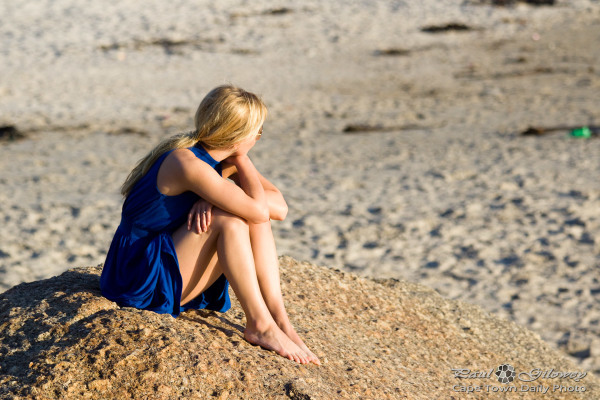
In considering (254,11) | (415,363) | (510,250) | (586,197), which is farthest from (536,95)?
(415,363)

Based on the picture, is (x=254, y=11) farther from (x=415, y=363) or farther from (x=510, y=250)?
(x=415, y=363)

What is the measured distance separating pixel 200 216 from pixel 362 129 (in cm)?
672

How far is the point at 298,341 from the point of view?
9.36ft

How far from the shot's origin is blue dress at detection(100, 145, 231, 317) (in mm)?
2840

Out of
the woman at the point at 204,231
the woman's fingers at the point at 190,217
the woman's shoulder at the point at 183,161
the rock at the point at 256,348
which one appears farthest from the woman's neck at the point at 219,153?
the rock at the point at 256,348

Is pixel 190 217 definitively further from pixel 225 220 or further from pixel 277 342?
pixel 277 342

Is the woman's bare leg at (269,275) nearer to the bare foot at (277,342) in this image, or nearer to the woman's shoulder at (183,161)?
the bare foot at (277,342)

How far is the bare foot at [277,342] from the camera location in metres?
2.77

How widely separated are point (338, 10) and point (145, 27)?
416cm

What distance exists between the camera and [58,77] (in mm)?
11586

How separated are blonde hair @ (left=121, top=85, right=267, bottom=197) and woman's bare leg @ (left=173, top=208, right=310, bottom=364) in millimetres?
293

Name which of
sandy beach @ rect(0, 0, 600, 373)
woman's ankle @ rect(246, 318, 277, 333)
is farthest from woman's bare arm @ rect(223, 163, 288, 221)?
sandy beach @ rect(0, 0, 600, 373)

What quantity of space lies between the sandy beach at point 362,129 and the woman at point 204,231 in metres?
2.28

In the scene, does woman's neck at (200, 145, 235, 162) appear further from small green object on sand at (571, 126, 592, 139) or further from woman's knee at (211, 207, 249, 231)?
small green object on sand at (571, 126, 592, 139)
